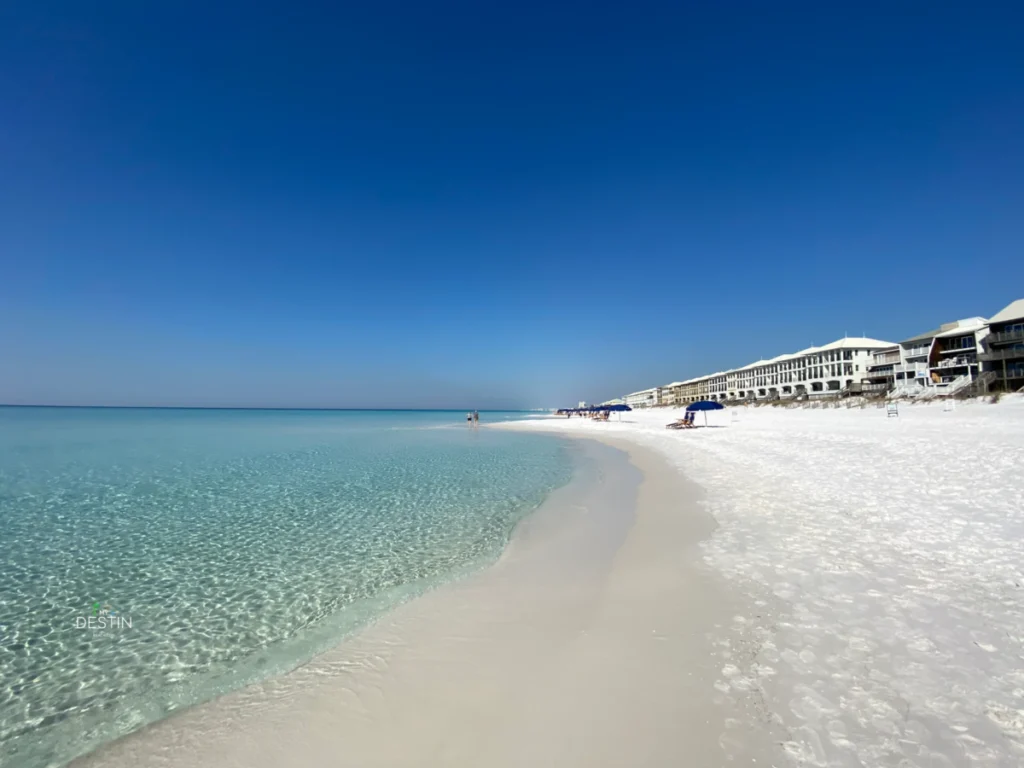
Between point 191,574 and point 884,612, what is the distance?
30.9 feet

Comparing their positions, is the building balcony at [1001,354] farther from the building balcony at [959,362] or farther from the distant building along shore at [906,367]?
the building balcony at [959,362]

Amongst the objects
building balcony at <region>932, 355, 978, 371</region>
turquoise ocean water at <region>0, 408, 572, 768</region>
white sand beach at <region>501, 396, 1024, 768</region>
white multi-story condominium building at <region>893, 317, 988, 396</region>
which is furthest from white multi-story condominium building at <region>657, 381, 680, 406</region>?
white sand beach at <region>501, 396, 1024, 768</region>

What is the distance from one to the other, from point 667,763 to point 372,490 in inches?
480

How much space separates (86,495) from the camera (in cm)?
1334

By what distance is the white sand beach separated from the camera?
3.04 m

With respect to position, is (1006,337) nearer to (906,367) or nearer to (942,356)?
(942,356)

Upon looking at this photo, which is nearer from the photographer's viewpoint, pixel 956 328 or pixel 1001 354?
pixel 1001 354

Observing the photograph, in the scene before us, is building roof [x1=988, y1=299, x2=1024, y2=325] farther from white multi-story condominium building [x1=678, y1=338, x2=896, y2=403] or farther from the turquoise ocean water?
the turquoise ocean water

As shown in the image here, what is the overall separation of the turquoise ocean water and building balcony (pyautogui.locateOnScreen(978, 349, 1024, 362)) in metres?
51.5

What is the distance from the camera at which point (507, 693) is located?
152 inches

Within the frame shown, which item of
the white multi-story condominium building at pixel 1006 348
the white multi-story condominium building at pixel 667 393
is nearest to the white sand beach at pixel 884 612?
the white multi-story condominium building at pixel 1006 348

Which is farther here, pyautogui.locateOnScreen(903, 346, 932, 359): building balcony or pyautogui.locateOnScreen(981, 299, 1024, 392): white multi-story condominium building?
pyautogui.locateOnScreen(903, 346, 932, 359): building balcony

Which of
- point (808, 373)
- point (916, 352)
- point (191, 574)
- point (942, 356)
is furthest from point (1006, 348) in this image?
point (191, 574)

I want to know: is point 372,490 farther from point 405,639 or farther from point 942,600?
point 942,600
